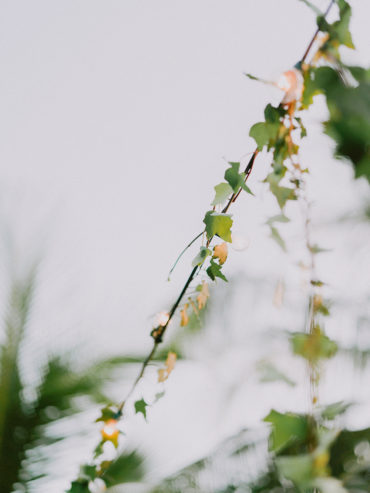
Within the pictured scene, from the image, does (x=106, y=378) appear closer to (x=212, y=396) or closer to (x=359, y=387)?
(x=212, y=396)

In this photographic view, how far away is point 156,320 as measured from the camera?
906mm

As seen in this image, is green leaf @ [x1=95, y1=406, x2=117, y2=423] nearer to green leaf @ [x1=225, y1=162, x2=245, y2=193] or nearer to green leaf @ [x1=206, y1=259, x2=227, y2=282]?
green leaf @ [x1=206, y1=259, x2=227, y2=282]

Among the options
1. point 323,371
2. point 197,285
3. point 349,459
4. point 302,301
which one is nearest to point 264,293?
point 302,301

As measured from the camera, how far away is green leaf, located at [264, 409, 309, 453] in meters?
0.45

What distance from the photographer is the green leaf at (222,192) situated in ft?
2.05

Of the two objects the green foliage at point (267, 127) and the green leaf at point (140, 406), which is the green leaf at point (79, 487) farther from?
the green foliage at point (267, 127)

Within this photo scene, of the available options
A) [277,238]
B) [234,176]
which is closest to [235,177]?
[234,176]

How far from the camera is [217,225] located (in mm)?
626

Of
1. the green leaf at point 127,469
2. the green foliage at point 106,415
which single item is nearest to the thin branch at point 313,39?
Answer: the green foliage at point 106,415

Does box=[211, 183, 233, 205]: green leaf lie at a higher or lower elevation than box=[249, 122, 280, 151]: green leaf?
lower

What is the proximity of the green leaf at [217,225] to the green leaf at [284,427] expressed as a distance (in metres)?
0.25

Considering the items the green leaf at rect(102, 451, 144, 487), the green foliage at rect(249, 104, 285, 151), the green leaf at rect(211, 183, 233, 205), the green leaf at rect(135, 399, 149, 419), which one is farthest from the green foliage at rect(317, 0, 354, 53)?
the green leaf at rect(102, 451, 144, 487)

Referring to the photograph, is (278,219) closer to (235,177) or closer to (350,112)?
(235,177)

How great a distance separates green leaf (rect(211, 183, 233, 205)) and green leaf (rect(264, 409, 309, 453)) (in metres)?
0.29
